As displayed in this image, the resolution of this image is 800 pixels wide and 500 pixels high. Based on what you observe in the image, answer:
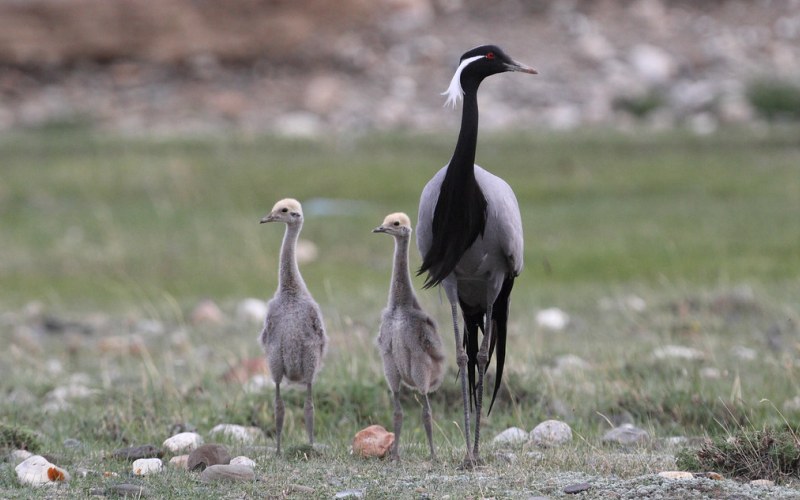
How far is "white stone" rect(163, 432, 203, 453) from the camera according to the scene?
6215 mm

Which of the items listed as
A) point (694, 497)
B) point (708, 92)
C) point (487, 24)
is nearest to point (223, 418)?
point (694, 497)

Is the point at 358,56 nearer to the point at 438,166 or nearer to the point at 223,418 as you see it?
the point at 438,166

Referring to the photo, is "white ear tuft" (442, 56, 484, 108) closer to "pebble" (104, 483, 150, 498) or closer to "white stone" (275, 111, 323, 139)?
"pebble" (104, 483, 150, 498)

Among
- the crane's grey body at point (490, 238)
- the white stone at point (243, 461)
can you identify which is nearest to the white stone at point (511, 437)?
the crane's grey body at point (490, 238)

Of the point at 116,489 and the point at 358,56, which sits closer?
the point at 116,489

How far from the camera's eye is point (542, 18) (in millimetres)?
36031

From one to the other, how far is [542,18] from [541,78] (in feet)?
15.9

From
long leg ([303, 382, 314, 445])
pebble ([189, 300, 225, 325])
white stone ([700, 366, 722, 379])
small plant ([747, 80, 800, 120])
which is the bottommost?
long leg ([303, 382, 314, 445])

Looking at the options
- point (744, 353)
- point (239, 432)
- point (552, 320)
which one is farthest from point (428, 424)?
point (552, 320)

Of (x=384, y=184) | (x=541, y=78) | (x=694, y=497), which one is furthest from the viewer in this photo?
(x=541, y=78)

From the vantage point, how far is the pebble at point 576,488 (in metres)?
5.05

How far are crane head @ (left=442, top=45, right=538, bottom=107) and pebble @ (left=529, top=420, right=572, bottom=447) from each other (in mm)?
1893

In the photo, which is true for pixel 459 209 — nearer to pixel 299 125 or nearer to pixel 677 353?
pixel 677 353

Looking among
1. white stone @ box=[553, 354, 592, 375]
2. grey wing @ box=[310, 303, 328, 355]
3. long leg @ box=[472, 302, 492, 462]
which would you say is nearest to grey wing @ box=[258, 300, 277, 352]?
grey wing @ box=[310, 303, 328, 355]
